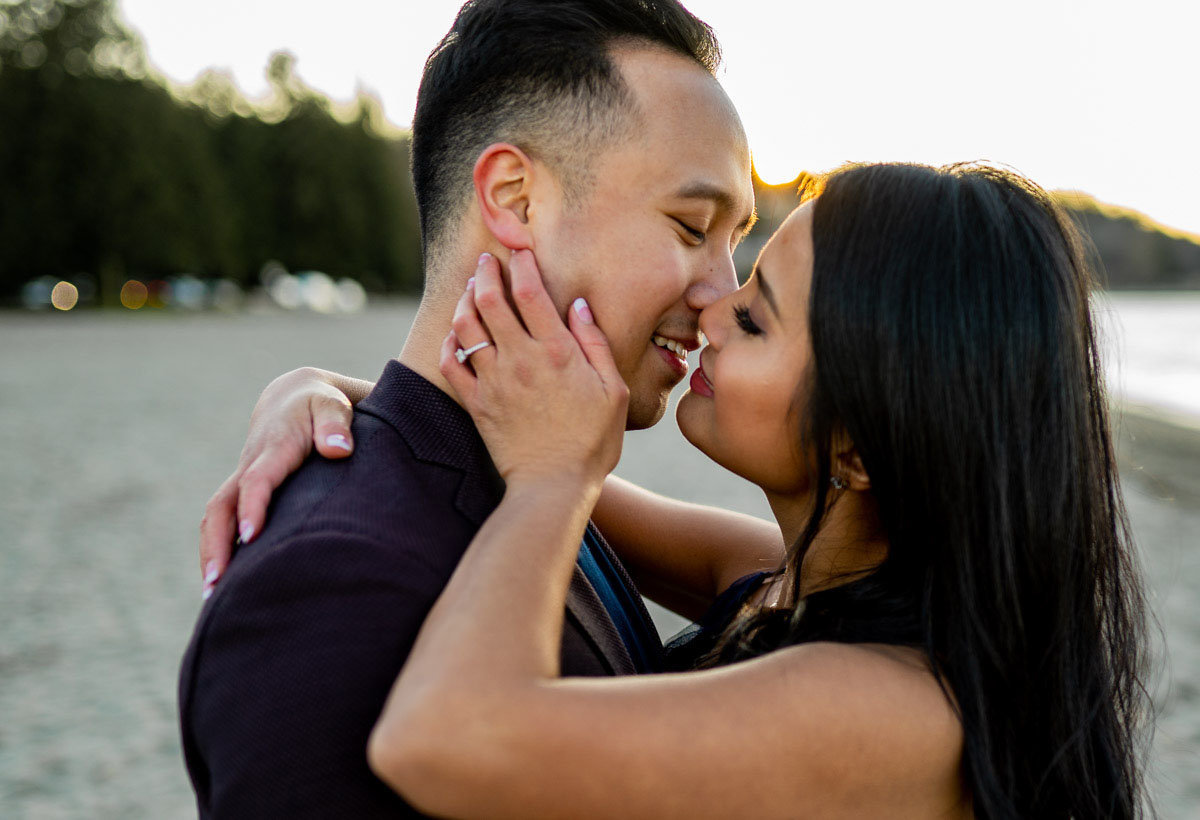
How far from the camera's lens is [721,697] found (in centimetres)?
165

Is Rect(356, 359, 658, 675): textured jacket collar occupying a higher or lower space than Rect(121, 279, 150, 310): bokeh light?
higher

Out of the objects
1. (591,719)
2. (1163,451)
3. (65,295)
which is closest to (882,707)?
(591,719)

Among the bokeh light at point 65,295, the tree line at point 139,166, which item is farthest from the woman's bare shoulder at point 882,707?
the bokeh light at point 65,295

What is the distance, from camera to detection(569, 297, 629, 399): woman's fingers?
214cm

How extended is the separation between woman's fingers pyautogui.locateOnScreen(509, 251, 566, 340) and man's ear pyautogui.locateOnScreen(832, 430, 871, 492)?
696 millimetres

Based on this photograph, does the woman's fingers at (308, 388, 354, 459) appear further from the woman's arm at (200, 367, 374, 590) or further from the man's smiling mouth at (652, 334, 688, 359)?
the man's smiling mouth at (652, 334, 688, 359)

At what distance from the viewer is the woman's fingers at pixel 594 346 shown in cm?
214

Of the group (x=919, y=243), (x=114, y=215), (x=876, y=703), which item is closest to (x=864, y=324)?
(x=919, y=243)

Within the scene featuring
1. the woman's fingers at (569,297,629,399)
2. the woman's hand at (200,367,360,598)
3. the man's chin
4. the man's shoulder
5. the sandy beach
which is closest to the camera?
the man's shoulder

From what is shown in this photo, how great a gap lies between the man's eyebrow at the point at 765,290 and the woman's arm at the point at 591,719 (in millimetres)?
649

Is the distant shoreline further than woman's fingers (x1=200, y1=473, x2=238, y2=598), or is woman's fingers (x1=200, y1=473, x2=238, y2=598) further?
the distant shoreline

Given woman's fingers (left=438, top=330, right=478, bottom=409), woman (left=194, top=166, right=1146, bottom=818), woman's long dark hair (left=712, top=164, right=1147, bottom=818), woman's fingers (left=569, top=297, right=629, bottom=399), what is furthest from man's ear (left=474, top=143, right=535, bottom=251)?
woman's long dark hair (left=712, top=164, right=1147, bottom=818)

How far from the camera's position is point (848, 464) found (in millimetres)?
2334

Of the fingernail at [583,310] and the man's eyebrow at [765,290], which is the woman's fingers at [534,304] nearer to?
the fingernail at [583,310]
